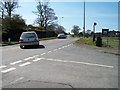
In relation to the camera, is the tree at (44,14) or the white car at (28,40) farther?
the tree at (44,14)

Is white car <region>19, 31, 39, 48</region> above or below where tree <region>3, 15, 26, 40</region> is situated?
below

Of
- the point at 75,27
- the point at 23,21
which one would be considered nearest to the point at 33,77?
the point at 23,21

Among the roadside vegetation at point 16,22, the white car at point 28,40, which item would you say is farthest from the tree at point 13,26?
the white car at point 28,40

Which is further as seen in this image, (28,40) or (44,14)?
(44,14)

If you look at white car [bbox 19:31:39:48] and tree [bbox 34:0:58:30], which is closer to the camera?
white car [bbox 19:31:39:48]

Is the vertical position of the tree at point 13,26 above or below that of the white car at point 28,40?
above

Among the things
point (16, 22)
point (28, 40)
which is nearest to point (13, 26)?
point (16, 22)

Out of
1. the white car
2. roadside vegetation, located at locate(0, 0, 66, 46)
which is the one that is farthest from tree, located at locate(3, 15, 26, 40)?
the white car

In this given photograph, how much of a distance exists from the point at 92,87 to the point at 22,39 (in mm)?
19485

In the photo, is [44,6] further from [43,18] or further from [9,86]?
[9,86]

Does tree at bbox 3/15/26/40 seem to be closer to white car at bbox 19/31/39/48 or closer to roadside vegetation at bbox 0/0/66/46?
roadside vegetation at bbox 0/0/66/46

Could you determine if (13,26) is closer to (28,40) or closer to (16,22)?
(16,22)

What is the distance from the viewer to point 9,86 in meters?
7.75

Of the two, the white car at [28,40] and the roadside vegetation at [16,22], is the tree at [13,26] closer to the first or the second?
the roadside vegetation at [16,22]
